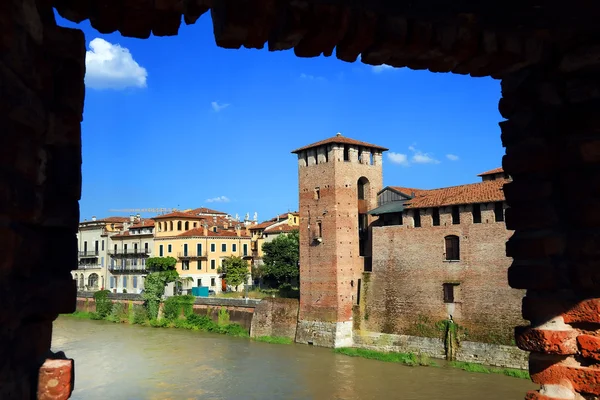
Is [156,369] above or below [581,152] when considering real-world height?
below

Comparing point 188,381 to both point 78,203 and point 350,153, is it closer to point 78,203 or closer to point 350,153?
point 350,153

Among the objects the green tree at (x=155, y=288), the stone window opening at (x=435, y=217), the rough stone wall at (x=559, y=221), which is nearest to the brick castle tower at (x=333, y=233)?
the stone window opening at (x=435, y=217)

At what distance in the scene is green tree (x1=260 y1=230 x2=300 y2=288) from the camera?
1474 inches

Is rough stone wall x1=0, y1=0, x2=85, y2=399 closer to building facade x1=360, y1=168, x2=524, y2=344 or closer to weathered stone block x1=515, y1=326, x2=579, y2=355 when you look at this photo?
weathered stone block x1=515, y1=326, x2=579, y2=355

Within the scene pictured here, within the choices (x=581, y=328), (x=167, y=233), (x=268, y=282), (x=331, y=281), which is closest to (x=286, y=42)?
(x=581, y=328)

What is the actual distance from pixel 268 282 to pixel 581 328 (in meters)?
37.5

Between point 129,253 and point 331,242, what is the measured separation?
83.3ft

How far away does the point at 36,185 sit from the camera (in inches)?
85.5

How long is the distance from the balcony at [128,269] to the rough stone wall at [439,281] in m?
24.9

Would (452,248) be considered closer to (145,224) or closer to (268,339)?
(268,339)

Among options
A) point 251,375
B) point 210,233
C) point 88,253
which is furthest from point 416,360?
point 88,253

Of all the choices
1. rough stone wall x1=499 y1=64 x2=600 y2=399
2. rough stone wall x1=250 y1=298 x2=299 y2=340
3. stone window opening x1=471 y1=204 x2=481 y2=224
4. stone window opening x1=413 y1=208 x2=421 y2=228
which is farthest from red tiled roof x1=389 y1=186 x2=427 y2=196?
rough stone wall x1=499 y1=64 x2=600 y2=399

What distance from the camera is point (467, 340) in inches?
846

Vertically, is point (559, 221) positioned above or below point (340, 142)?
below
